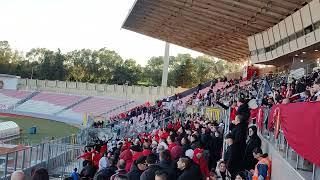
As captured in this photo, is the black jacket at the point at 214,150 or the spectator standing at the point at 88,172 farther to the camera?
the black jacket at the point at 214,150

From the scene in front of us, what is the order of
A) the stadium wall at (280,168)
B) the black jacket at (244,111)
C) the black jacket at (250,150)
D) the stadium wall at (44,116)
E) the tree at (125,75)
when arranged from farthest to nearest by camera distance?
the tree at (125,75), the stadium wall at (44,116), the black jacket at (244,111), the black jacket at (250,150), the stadium wall at (280,168)

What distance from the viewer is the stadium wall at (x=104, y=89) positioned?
174 feet

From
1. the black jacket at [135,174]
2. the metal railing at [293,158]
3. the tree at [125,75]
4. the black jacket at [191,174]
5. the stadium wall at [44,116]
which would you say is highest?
the tree at [125,75]

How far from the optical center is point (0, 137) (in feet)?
86.6

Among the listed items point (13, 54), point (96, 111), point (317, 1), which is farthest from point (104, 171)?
point (13, 54)

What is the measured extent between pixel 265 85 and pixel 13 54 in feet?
309

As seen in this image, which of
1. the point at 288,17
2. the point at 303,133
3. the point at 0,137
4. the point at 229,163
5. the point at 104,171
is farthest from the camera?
the point at 288,17

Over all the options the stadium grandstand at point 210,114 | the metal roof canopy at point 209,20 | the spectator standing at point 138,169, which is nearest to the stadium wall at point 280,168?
the stadium grandstand at point 210,114

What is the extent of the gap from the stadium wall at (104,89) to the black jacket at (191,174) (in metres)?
46.1

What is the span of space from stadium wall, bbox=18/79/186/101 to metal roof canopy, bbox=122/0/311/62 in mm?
5813

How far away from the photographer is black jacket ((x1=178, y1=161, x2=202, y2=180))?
565 centimetres

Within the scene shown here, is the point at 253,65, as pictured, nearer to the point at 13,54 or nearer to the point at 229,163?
the point at 229,163

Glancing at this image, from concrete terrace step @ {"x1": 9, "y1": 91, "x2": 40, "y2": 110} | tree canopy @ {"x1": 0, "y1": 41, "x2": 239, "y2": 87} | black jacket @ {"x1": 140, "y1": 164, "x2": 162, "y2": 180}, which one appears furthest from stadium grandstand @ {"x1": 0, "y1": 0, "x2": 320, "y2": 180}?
tree canopy @ {"x1": 0, "y1": 41, "x2": 239, "y2": 87}

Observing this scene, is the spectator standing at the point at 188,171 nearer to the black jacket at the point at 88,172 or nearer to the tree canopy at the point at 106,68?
the black jacket at the point at 88,172
